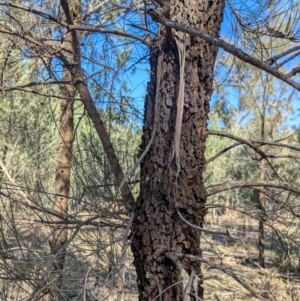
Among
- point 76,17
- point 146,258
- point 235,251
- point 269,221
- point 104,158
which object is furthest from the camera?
point 235,251

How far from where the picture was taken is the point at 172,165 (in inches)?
58.0

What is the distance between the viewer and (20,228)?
5.74 feet

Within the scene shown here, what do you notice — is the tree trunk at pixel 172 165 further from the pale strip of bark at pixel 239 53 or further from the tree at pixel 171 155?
the pale strip of bark at pixel 239 53

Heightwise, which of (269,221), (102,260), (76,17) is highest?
(76,17)

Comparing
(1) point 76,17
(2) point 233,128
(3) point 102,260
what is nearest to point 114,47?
(1) point 76,17

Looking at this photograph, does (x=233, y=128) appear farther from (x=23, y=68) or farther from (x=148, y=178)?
(x=148, y=178)

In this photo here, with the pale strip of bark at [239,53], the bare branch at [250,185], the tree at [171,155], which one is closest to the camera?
the pale strip of bark at [239,53]

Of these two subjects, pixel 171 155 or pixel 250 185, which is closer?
pixel 171 155

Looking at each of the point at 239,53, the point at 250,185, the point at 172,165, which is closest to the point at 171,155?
the point at 172,165

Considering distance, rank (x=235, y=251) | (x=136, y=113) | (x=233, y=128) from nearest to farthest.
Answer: (x=136, y=113) → (x=235, y=251) → (x=233, y=128)

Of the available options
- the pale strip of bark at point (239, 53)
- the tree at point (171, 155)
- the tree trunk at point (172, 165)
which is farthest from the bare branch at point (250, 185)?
the pale strip of bark at point (239, 53)

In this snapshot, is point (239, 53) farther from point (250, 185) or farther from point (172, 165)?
point (250, 185)

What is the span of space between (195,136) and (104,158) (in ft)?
1.51

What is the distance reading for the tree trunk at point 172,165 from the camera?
4.72ft
